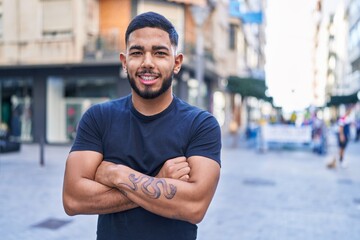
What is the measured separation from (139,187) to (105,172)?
20cm

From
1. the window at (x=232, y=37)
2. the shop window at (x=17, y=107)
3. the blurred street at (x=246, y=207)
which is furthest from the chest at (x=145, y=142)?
the window at (x=232, y=37)

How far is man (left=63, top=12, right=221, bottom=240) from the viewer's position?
1.81 m

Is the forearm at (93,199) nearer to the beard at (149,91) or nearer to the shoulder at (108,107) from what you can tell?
the shoulder at (108,107)

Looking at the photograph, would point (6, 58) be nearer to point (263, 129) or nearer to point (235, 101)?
point (263, 129)

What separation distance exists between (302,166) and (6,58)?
14362 millimetres

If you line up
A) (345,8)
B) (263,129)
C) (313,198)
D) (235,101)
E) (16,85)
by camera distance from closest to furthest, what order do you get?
(313,198) < (263,129) < (16,85) < (235,101) < (345,8)

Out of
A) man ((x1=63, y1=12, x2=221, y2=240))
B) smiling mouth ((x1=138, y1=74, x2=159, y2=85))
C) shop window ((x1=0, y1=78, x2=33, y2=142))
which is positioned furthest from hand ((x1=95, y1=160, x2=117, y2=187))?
shop window ((x1=0, y1=78, x2=33, y2=142))

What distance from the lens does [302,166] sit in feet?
39.8

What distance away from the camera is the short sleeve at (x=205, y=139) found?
75.0 inches

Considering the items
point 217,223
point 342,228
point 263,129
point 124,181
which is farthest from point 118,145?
point 263,129

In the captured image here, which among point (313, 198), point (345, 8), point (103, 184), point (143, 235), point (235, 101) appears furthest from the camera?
point (345, 8)

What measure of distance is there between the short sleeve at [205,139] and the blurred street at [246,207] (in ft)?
10.0

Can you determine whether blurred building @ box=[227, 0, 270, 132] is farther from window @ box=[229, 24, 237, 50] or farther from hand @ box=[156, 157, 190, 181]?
hand @ box=[156, 157, 190, 181]

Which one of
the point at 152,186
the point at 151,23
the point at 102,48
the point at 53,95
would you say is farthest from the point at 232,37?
the point at 152,186
